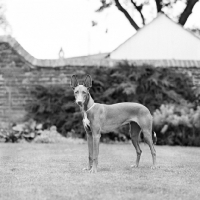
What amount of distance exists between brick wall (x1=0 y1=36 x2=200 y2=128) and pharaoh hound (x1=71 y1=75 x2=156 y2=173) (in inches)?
280

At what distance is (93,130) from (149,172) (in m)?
1.10

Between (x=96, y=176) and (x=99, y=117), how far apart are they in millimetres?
1158

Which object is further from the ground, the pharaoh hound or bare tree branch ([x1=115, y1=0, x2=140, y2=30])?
bare tree branch ([x1=115, y1=0, x2=140, y2=30])

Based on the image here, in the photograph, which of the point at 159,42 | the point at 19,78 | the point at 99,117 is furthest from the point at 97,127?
the point at 159,42

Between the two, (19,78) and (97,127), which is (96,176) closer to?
(97,127)

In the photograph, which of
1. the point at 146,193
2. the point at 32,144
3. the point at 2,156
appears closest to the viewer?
the point at 146,193

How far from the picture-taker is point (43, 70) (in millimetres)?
15617

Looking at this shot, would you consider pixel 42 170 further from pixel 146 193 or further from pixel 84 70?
pixel 84 70

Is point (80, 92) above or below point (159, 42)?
below

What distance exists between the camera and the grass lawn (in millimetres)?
5871

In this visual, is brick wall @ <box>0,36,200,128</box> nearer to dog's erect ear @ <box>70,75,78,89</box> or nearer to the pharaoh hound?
the pharaoh hound

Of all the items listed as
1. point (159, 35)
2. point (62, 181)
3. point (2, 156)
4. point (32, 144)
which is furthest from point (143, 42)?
point (62, 181)

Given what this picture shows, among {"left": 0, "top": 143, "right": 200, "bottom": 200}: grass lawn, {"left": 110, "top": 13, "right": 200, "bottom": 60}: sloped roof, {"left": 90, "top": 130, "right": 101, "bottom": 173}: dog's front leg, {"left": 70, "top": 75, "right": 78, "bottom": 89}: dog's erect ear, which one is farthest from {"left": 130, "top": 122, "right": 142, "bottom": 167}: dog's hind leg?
{"left": 110, "top": 13, "right": 200, "bottom": 60}: sloped roof

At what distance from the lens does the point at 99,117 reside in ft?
26.5
